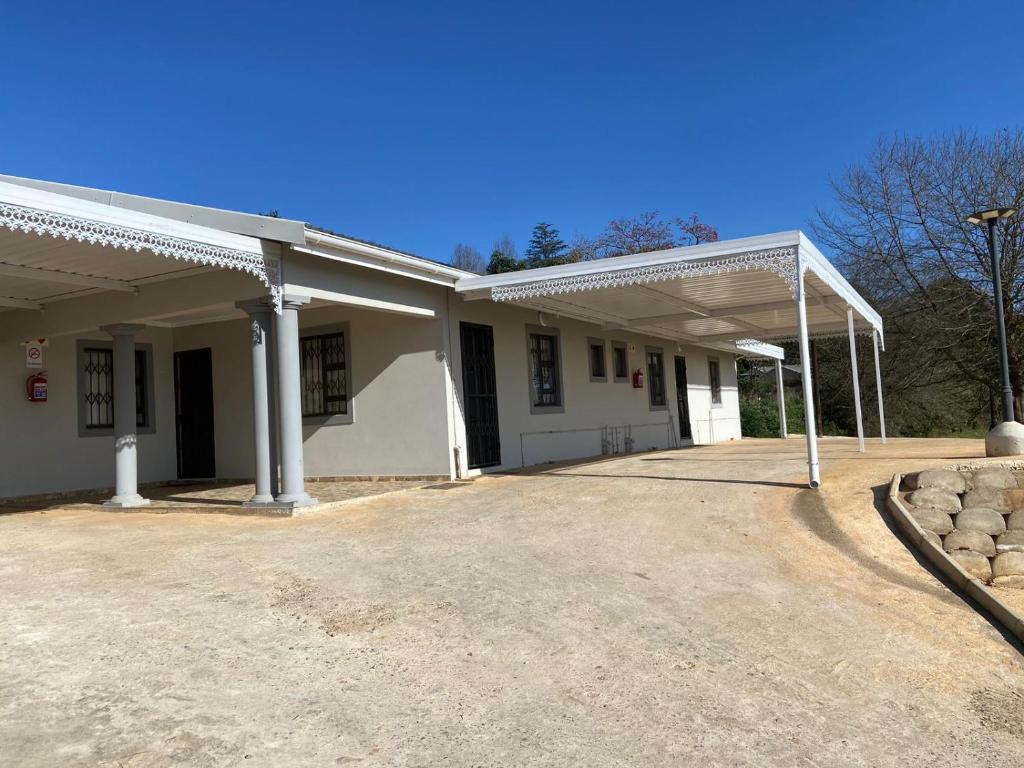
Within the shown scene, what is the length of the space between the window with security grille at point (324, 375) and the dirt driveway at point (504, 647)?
4073mm

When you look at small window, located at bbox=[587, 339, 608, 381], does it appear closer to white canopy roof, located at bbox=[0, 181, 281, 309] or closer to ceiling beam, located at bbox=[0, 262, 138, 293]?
white canopy roof, located at bbox=[0, 181, 281, 309]

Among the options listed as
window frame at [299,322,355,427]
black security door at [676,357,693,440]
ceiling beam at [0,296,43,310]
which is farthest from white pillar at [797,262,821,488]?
black security door at [676,357,693,440]

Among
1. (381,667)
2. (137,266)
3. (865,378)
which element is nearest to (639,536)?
(381,667)

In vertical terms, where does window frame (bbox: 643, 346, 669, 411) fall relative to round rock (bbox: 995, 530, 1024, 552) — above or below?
above

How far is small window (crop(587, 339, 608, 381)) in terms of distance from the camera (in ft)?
46.5

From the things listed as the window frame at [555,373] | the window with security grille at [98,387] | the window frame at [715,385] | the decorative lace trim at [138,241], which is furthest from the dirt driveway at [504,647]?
the window frame at [715,385]

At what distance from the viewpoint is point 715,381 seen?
21.4 meters

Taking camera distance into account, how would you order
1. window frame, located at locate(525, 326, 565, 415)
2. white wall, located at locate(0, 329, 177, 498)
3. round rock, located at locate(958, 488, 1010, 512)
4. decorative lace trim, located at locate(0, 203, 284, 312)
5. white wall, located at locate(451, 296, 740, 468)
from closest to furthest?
decorative lace trim, located at locate(0, 203, 284, 312), round rock, located at locate(958, 488, 1010, 512), white wall, located at locate(0, 329, 177, 498), white wall, located at locate(451, 296, 740, 468), window frame, located at locate(525, 326, 565, 415)

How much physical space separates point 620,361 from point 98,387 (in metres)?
9.36

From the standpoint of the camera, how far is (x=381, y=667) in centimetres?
359

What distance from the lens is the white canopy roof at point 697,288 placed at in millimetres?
8008

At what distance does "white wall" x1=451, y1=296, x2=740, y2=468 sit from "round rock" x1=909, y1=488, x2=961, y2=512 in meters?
5.59

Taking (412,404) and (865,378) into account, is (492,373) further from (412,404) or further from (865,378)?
(865,378)

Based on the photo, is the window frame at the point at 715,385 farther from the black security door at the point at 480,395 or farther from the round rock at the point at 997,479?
the round rock at the point at 997,479
